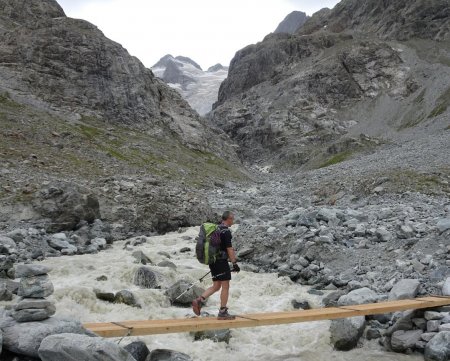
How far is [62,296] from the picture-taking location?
15.4m

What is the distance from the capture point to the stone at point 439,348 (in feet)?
35.6

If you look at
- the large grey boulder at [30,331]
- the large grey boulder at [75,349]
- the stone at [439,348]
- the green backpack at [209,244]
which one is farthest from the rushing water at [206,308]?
the large grey boulder at [75,349]

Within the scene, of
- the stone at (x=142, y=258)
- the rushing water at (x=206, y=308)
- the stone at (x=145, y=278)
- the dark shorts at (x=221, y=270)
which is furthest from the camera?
the stone at (x=142, y=258)

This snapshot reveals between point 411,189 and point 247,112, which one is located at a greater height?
point 247,112

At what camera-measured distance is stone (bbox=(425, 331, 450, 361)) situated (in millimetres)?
10852

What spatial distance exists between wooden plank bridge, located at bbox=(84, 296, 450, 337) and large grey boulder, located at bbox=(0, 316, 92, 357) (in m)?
0.83

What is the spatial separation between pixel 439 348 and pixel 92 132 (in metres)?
67.1

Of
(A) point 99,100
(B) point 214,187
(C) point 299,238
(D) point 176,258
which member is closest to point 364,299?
(C) point 299,238

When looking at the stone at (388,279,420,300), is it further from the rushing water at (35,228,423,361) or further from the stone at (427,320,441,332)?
the rushing water at (35,228,423,361)

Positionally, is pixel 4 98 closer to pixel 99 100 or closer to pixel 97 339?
pixel 99 100

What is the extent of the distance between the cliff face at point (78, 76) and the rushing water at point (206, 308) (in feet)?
199

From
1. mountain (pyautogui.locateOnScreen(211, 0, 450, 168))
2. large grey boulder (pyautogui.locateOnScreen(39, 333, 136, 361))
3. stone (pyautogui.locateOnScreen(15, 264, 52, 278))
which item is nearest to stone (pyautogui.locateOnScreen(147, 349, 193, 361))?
large grey boulder (pyautogui.locateOnScreen(39, 333, 136, 361))

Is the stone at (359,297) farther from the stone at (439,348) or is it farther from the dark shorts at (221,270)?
the dark shorts at (221,270)

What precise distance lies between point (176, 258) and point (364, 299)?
11.1 m
